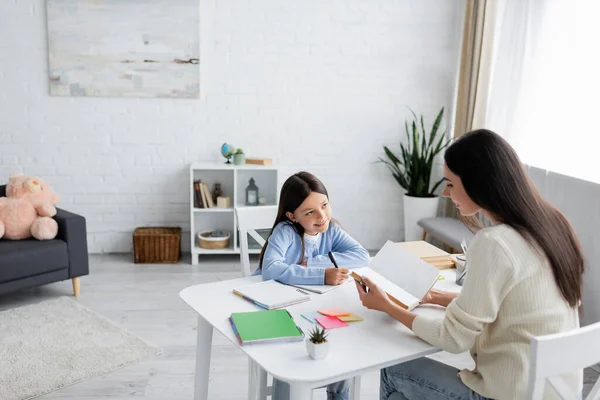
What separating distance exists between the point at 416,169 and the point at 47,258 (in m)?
2.77

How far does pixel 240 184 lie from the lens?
4676mm

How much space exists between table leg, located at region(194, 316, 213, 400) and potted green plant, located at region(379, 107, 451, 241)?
2883 mm

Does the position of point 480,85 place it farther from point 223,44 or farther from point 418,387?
point 418,387

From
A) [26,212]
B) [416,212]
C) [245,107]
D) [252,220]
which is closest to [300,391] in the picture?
[252,220]

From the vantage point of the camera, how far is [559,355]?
47.2 inches

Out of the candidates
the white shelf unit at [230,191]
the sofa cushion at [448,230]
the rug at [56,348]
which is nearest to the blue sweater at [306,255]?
the rug at [56,348]

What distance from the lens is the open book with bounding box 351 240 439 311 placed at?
5.50 feet

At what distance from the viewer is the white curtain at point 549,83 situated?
3.33 meters

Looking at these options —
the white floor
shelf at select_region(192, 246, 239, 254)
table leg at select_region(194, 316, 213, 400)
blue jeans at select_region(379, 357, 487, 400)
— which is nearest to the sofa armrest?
the white floor

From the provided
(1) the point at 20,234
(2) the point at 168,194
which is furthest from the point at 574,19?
(1) the point at 20,234

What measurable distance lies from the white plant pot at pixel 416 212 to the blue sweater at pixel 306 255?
240cm

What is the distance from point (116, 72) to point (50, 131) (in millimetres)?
700

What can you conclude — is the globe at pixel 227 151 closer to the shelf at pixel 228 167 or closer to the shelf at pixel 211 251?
the shelf at pixel 228 167

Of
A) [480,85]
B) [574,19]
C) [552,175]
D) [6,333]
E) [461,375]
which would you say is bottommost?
[6,333]
